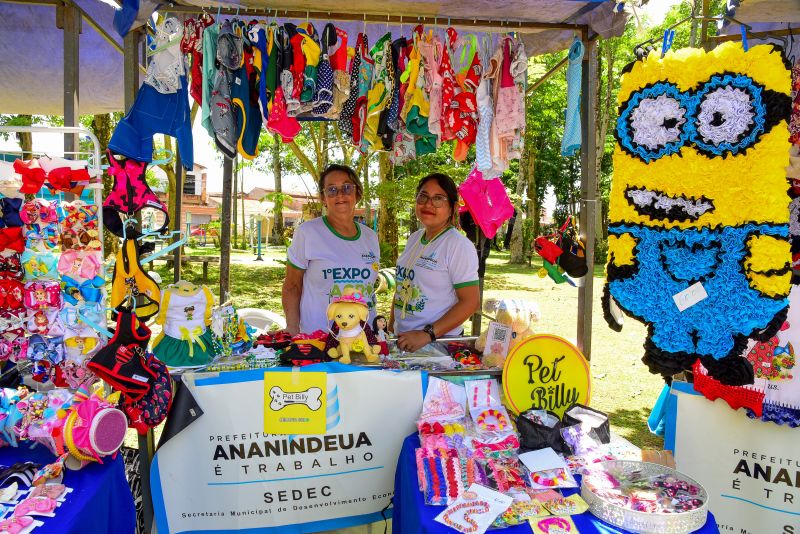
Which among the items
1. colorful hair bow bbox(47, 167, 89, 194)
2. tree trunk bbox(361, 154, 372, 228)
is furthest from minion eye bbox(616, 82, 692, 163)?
tree trunk bbox(361, 154, 372, 228)

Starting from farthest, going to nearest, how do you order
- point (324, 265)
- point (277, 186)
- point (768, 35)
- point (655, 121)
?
point (277, 186)
point (324, 265)
point (768, 35)
point (655, 121)

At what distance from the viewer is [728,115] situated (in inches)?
68.1

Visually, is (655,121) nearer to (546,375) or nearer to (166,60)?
(546,375)

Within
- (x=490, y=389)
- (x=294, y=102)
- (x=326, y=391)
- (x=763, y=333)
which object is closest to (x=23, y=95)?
(x=294, y=102)

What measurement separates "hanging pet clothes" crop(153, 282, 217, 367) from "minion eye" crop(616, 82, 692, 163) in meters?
1.97

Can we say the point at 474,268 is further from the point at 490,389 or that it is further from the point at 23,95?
the point at 23,95

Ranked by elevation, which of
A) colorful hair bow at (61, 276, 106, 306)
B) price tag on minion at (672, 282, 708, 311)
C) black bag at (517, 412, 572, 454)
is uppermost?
price tag on minion at (672, 282, 708, 311)

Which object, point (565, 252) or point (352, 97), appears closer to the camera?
point (565, 252)

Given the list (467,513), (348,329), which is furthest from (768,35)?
(467,513)

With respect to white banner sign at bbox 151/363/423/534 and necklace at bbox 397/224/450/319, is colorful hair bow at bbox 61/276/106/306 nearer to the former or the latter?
white banner sign at bbox 151/363/423/534

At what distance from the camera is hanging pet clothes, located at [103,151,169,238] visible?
85.0 inches

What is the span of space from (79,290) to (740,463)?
10.3 feet

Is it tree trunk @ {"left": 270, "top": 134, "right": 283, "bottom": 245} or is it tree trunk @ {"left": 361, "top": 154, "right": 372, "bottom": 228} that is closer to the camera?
tree trunk @ {"left": 361, "top": 154, "right": 372, "bottom": 228}

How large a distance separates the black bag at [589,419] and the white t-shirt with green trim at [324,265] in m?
1.29
